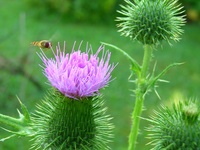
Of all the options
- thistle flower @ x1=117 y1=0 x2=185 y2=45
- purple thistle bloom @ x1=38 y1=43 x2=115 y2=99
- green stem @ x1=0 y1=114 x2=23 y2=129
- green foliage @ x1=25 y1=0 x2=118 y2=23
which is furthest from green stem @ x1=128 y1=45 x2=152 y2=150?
green foliage @ x1=25 y1=0 x2=118 y2=23

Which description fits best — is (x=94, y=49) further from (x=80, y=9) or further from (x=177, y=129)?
(x=177, y=129)

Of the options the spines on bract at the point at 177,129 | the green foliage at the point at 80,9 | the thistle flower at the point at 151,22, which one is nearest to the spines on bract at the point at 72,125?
the spines on bract at the point at 177,129

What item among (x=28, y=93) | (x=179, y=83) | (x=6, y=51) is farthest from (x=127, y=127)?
(x=6, y=51)

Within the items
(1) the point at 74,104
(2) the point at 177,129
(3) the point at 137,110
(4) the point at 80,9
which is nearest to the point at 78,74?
(1) the point at 74,104

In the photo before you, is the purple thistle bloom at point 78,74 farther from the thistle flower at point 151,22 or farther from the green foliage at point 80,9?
the green foliage at point 80,9

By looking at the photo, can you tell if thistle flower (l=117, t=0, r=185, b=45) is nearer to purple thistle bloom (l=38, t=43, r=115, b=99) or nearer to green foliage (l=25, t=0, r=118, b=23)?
purple thistle bloom (l=38, t=43, r=115, b=99)

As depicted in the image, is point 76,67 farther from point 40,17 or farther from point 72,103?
point 40,17
